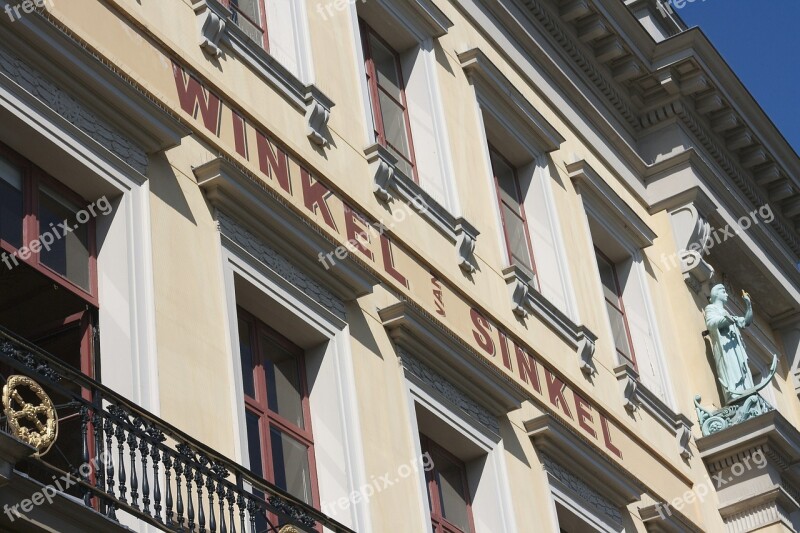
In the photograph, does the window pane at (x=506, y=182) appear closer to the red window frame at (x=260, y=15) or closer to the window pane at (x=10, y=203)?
the red window frame at (x=260, y=15)

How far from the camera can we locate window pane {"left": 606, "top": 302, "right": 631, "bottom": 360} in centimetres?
1959

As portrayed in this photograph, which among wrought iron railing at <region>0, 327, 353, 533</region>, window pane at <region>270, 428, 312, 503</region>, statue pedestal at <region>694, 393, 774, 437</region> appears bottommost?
wrought iron railing at <region>0, 327, 353, 533</region>

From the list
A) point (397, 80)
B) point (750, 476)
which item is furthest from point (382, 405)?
point (750, 476)

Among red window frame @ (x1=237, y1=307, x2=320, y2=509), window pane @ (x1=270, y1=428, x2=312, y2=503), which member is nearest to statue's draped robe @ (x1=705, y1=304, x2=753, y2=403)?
red window frame @ (x1=237, y1=307, x2=320, y2=509)

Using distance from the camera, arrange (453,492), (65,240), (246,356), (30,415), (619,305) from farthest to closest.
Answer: (619,305) < (453,492) < (246,356) < (65,240) < (30,415)

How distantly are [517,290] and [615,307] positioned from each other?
362cm

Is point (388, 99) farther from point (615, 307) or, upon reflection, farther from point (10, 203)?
point (10, 203)

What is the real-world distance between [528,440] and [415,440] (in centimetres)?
213

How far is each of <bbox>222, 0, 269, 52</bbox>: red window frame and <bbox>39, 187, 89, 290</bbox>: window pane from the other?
3531 millimetres

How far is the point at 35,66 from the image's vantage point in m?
11.3

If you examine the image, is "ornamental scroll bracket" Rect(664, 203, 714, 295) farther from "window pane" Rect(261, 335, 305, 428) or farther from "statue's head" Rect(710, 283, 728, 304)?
→ "window pane" Rect(261, 335, 305, 428)

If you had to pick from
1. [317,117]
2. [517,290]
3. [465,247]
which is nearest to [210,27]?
[317,117]

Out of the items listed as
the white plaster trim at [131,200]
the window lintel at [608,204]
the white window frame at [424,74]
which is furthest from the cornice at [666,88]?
the white plaster trim at [131,200]

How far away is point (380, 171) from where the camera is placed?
1504 centimetres
